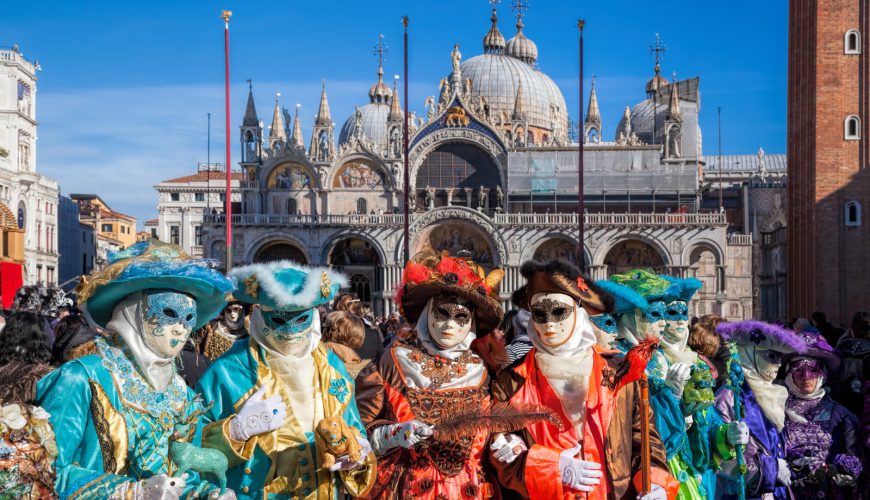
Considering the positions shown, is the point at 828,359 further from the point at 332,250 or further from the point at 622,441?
the point at 332,250

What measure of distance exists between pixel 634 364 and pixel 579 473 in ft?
→ 1.92

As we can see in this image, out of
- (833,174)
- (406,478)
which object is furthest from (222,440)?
(833,174)

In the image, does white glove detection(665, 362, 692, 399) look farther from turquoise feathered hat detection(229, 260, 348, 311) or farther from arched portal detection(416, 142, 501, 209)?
arched portal detection(416, 142, 501, 209)

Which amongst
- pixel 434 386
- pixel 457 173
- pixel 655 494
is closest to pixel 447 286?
pixel 434 386

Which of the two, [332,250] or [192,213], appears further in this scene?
[192,213]

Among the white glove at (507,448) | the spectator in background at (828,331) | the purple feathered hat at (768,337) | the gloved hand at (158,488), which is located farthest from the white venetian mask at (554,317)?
the spectator in background at (828,331)

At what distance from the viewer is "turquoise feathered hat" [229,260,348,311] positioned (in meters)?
4.21

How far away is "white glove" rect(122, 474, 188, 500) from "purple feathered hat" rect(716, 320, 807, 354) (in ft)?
13.6

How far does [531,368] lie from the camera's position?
4.70m

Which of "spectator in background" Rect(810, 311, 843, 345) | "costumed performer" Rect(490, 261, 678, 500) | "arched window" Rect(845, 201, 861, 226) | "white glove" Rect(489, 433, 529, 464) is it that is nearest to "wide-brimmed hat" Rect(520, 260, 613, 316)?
"costumed performer" Rect(490, 261, 678, 500)

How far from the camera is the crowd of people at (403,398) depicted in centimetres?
356

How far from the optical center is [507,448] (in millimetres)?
4457

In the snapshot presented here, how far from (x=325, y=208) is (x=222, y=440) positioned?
37.1 m

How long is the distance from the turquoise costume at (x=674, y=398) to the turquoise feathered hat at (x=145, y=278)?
2.33 m
